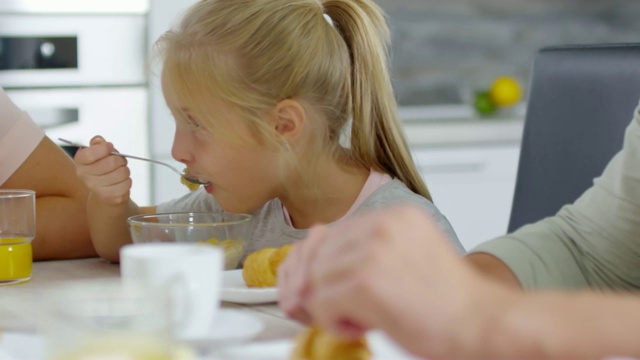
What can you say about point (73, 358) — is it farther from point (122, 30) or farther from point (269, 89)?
point (122, 30)

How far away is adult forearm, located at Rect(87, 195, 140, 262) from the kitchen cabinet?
5.73 feet

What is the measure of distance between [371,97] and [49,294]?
2.20ft

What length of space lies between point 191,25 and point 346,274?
1084 millimetres

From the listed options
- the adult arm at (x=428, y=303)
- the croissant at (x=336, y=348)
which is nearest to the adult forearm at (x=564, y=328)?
the adult arm at (x=428, y=303)

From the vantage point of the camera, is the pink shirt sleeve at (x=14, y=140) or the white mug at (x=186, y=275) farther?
the pink shirt sleeve at (x=14, y=140)

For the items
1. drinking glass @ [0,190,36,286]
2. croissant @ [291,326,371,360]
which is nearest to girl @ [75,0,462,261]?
drinking glass @ [0,190,36,286]

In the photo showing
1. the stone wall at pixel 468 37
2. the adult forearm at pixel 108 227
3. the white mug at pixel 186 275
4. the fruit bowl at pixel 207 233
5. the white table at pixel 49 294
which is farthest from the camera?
the stone wall at pixel 468 37

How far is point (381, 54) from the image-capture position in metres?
1.68

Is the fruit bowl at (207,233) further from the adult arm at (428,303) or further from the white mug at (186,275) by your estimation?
the adult arm at (428,303)

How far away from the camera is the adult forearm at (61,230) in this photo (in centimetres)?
153

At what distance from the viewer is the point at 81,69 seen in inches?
114

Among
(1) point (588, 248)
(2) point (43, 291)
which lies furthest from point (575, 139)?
(2) point (43, 291)

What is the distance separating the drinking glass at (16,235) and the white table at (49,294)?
2cm

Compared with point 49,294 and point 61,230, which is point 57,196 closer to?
point 61,230
